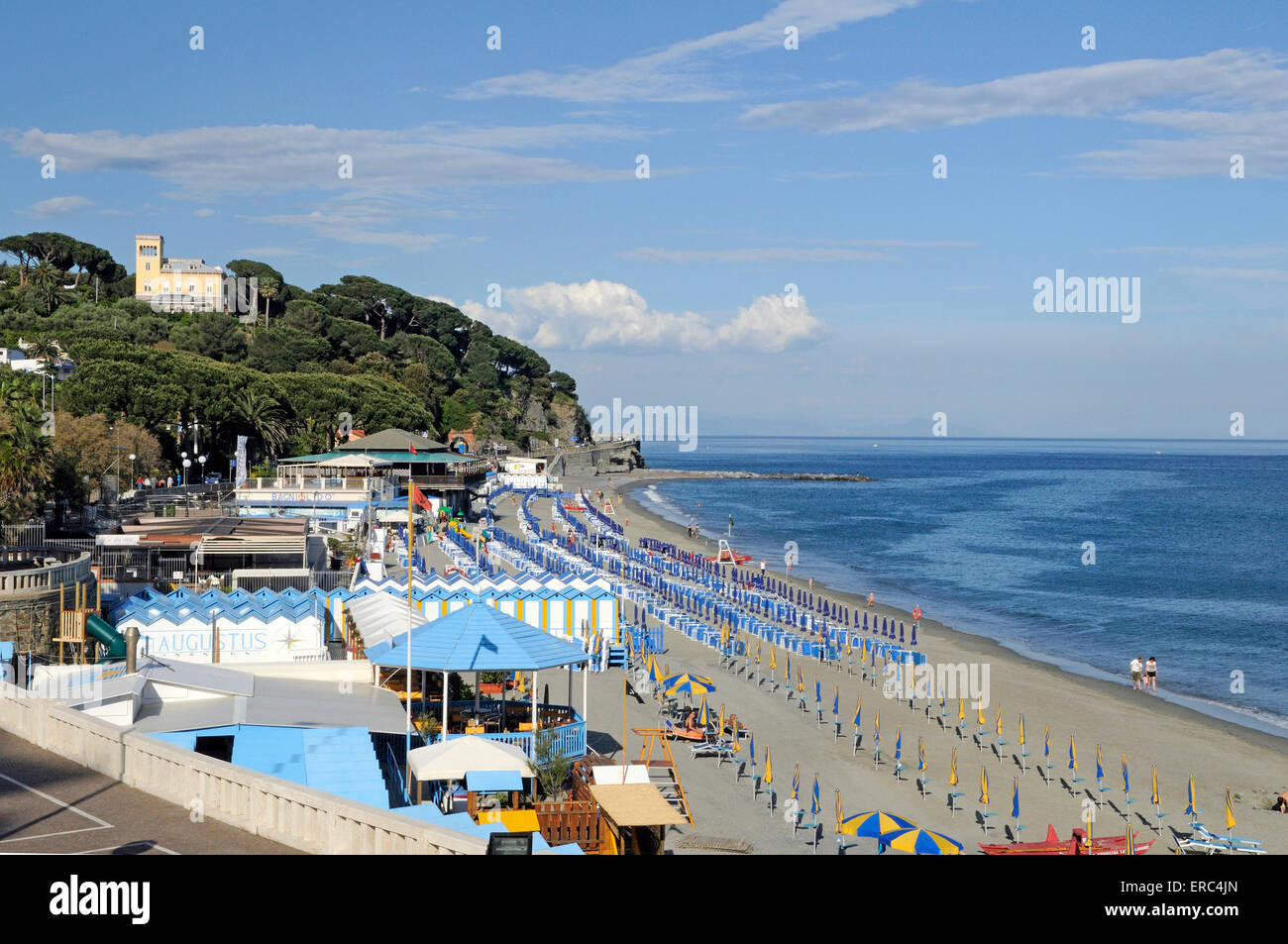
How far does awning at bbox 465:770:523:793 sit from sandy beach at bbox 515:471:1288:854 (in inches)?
121

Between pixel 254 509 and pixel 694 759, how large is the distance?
106ft

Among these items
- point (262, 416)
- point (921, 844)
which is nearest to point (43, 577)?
point (921, 844)

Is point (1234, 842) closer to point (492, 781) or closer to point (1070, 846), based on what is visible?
point (1070, 846)

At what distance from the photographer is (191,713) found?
15.4 metres

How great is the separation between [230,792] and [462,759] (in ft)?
15.6

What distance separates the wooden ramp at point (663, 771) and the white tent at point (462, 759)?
5.99 feet

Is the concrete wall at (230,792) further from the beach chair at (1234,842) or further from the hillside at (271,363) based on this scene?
the hillside at (271,363)

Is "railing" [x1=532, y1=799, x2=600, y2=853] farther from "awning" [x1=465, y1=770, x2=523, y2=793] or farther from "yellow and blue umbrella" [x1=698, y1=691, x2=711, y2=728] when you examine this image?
"yellow and blue umbrella" [x1=698, y1=691, x2=711, y2=728]

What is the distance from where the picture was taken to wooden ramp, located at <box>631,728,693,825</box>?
16703mm

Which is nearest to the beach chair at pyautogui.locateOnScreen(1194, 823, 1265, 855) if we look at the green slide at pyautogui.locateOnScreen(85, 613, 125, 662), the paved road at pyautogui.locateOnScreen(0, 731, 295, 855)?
the paved road at pyautogui.locateOnScreen(0, 731, 295, 855)

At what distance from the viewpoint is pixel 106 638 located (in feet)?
65.7

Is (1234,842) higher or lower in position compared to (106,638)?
lower
